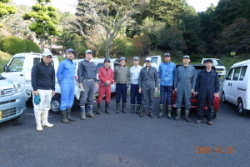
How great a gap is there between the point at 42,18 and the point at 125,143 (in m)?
20.1

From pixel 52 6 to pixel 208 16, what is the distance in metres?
29.9

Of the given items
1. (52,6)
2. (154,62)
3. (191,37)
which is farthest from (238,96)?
(191,37)

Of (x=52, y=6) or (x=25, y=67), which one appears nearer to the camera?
(x=25, y=67)

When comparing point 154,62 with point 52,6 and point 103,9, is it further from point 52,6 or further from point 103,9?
point 52,6

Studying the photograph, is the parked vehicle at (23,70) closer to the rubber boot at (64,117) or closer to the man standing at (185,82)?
the rubber boot at (64,117)

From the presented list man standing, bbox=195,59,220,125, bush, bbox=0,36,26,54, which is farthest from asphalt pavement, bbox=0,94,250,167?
bush, bbox=0,36,26,54

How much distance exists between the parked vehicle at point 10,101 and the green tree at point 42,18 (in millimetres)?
17350

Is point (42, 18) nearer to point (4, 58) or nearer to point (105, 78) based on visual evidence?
point (4, 58)

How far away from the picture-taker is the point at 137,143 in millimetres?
3889

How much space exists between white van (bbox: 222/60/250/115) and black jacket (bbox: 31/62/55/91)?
5.56 metres

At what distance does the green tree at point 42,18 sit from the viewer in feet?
65.3

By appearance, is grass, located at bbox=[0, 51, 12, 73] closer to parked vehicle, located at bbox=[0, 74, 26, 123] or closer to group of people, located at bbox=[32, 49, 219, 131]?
parked vehicle, located at bbox=[0, 74, 26, 123]

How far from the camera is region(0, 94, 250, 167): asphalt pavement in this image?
3188 mm
